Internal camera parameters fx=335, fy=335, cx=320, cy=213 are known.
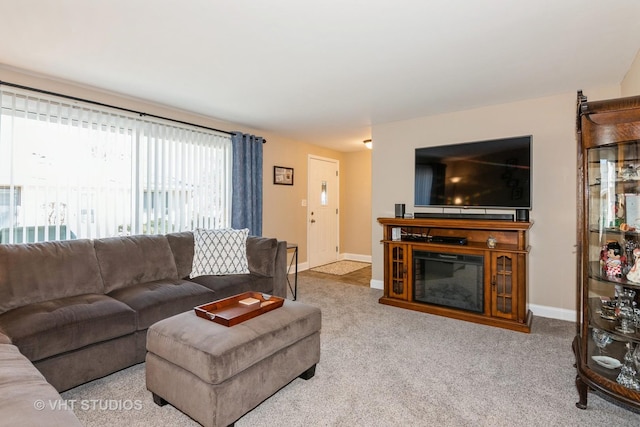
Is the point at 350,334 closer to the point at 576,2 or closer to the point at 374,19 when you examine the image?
the point at 374,19

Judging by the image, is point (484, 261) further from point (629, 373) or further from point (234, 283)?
point (234, 283)

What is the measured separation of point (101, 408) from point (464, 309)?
319 centimetres

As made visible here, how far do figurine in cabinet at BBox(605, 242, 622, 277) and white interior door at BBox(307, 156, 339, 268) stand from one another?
14.7 ft

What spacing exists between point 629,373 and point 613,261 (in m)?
0.61

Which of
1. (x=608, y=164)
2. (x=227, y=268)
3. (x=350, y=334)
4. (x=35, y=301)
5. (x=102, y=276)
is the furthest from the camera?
(x=227, y=268)

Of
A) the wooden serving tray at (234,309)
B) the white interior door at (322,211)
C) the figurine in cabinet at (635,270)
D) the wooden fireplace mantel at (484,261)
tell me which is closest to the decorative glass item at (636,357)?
the figurine in cabinet at (635,270)

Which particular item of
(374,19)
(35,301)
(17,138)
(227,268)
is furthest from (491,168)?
(17,138)

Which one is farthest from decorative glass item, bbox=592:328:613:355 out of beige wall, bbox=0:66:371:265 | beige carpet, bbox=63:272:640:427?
beige wall, bbox=0:66:371:265

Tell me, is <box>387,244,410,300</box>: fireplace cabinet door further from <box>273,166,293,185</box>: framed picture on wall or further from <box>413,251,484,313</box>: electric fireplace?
<box>273,166,293,185</box>: framed picture on wall

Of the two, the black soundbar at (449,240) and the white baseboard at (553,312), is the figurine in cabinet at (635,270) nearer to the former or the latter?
the black soundbar at (449,240)

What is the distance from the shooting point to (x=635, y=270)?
1.83 meters

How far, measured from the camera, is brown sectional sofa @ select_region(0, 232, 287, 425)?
1975 millimetres

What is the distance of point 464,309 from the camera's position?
350 centimetres

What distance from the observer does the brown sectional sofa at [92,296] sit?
6.48 feet
